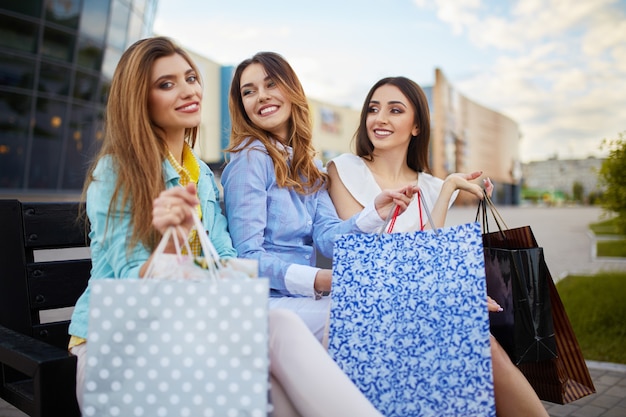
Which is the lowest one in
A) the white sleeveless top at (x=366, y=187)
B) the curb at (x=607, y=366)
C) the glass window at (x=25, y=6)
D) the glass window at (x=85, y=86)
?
the curb at (x=607, y=366)

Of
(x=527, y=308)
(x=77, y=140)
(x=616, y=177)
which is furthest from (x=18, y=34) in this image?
(x=527, y=308)

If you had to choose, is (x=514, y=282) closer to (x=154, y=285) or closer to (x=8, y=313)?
(x=154, y=285)

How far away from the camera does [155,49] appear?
2111 millimetres

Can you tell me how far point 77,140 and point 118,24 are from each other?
493 centimetres

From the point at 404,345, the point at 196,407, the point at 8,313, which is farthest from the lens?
the point at 8,313

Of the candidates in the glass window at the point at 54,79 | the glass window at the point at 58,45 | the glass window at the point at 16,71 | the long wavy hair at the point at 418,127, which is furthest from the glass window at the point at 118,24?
the long wavy hair at the point at 418,127

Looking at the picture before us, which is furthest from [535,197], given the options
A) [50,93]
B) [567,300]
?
[567,300]

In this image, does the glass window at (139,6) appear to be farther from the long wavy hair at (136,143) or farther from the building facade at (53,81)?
the long wavy hair at (136,143)

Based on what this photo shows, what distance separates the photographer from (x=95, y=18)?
2216cm

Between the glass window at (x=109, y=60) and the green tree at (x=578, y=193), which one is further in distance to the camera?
the green tree at (x=578, y=193)

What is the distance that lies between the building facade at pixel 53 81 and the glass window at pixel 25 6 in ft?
0.10

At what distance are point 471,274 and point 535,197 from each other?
13251 cm

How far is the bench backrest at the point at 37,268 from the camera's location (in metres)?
2.31

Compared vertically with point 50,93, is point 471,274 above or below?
below
